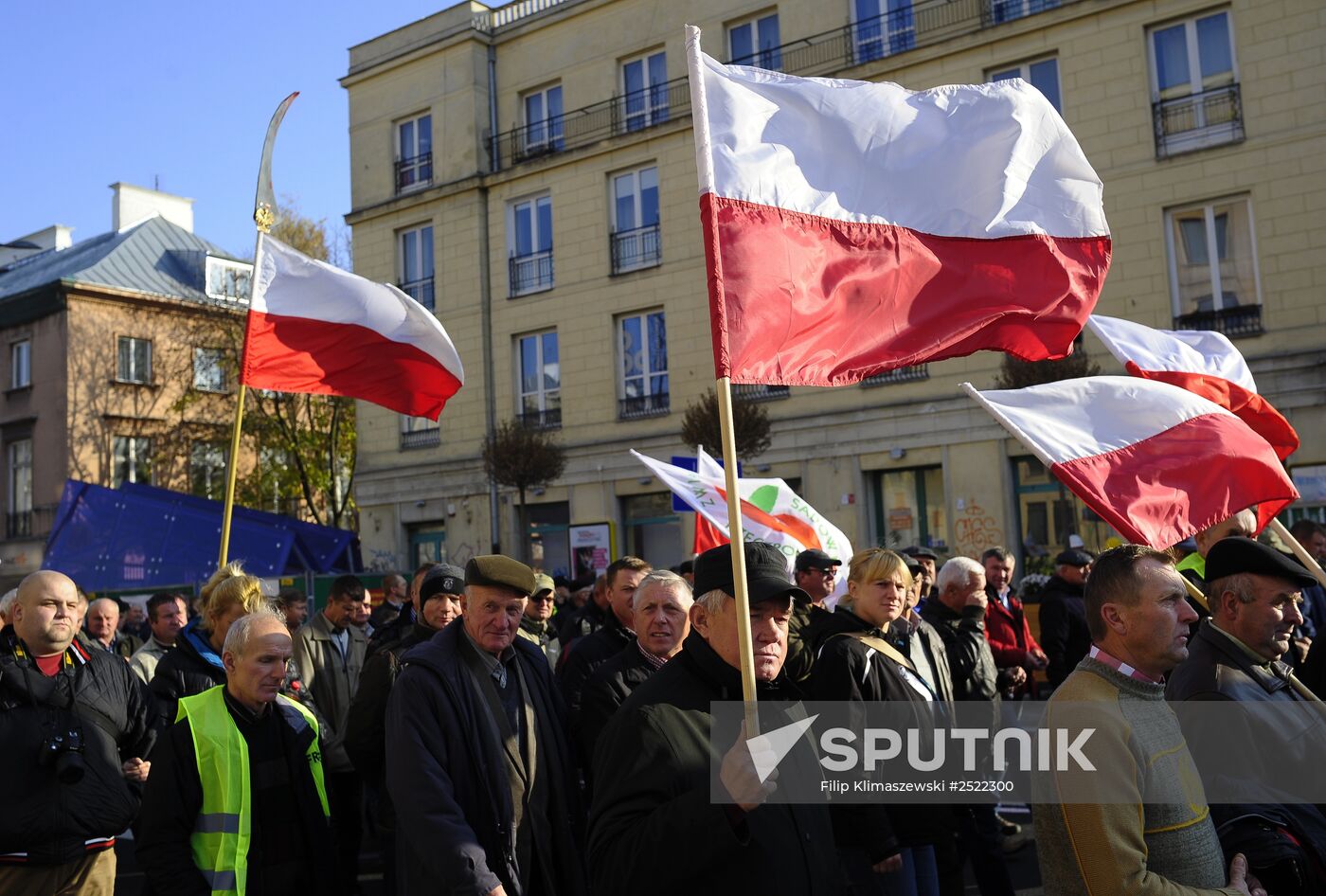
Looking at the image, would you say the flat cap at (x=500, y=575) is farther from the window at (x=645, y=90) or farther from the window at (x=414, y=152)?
the window at (x=414, y=152)

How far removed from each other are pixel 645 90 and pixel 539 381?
667 centimetres

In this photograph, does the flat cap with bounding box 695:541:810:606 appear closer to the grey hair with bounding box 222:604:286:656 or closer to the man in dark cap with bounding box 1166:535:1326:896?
the man in dark cap with bounding box 1166:535:1326:896

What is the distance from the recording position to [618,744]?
327 centimetres

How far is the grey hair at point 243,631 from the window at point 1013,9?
2008cm

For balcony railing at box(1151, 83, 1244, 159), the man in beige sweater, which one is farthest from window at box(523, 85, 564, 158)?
the man in beige sweater

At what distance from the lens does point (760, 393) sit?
24078 millimetres

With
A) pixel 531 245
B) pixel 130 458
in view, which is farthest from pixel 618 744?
pixel 130 458

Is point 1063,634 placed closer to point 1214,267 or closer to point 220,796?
point 220,796

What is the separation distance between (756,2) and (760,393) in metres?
7.87

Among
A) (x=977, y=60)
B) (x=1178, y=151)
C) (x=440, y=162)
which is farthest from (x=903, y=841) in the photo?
(x=440, y=162)

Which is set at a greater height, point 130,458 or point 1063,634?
point 130,458

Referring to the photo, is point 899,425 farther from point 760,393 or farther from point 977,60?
point 977,60

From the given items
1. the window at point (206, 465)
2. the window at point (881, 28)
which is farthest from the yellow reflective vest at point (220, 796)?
the window at point (206, 465)

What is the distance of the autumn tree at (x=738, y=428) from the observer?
2124 cm
